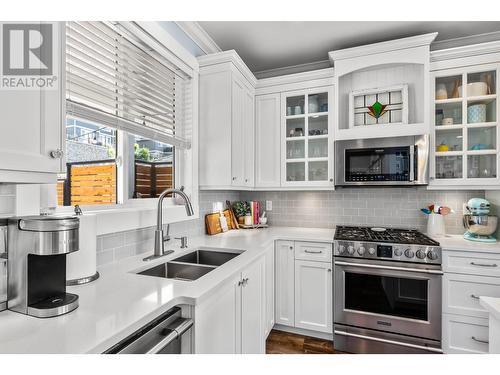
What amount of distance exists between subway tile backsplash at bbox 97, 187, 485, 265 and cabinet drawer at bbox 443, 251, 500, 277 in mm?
650

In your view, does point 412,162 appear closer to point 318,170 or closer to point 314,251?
point 318,170

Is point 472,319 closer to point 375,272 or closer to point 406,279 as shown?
point 406,279

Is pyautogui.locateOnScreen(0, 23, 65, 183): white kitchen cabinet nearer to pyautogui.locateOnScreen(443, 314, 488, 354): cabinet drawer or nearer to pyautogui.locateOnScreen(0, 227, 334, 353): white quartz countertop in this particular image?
pyautogui.locateOnScreen(0, 227, 334, 353): white quartz countertop

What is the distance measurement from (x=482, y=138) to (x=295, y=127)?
64.6 inches

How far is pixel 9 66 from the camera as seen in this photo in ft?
2.76

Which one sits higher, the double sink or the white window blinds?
the white window blinds

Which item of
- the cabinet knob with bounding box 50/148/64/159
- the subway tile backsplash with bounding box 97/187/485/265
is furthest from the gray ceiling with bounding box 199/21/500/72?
the cabinet knob with bounding box 50/148/64/159

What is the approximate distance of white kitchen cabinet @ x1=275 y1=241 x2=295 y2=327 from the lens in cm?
247

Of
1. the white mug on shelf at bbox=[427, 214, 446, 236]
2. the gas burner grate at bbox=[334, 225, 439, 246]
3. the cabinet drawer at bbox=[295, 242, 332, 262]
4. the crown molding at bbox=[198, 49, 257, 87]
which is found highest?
the crown molding at bbox=[198, 49, 257, 87]

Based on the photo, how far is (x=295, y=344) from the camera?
235 centimetres


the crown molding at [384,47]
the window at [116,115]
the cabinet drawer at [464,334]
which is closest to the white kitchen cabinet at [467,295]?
Answer: the cabinet drawer at [464,334]

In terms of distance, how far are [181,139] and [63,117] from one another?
1.26 meters

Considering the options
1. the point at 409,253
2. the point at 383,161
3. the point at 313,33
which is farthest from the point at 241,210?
the point at 313,33

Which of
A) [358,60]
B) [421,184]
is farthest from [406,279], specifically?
[358,60]
